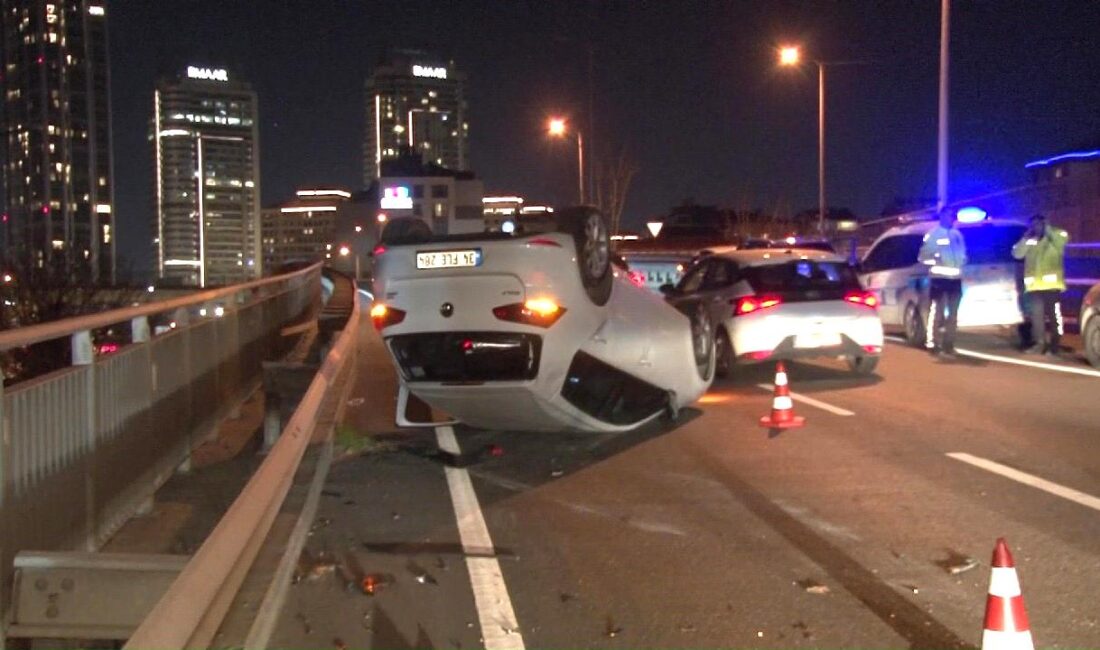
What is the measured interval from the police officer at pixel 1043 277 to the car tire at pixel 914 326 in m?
1.69

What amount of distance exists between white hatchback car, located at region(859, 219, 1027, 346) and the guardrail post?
44.5 ft

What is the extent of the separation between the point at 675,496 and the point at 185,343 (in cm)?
406

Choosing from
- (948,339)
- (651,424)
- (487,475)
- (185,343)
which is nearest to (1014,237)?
(948,339)

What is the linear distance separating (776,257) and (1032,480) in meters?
6.08

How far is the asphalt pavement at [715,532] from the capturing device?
5.37 meters

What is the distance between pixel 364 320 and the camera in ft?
89.7

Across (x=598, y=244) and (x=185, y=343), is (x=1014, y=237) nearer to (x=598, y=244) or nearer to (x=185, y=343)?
(x=598, y=244)

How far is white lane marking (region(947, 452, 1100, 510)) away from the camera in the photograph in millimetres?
7581

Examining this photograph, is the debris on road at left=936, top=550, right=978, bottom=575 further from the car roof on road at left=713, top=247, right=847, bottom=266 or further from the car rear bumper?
the car roof on road at left=713, top=247, right=847, bottom=266

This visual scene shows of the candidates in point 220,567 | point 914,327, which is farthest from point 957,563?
point 914,327

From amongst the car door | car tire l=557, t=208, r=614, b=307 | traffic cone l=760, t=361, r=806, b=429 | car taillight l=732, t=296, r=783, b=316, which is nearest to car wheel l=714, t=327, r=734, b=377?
car taillight l=732, t=296, r=783, b=316

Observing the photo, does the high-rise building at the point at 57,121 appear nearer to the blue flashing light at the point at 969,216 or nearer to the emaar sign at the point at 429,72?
the emaar sign at the point at 429,72

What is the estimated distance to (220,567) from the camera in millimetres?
4148

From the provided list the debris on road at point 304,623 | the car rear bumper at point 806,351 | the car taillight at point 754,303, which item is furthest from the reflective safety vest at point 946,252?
the debris on road at point 304,623
